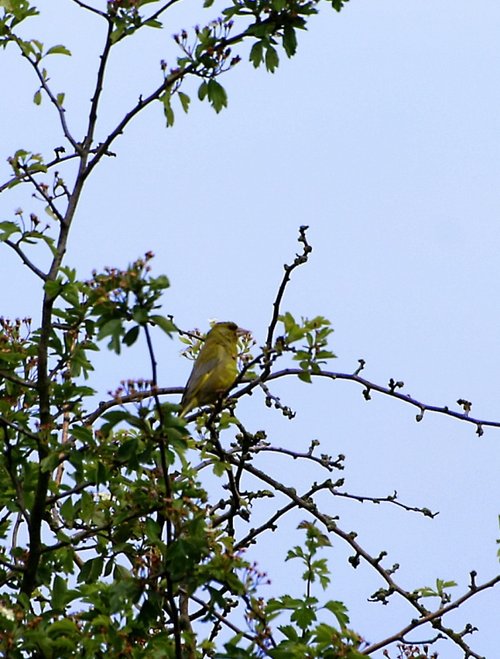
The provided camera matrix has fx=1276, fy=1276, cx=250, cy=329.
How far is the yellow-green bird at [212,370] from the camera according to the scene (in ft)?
26.2

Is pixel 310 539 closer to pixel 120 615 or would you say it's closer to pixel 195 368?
pixel 120 615

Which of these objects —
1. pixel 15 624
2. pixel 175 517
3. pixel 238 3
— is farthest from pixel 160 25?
pixel 15 624

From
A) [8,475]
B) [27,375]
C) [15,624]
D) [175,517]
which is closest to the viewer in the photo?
[175,517]

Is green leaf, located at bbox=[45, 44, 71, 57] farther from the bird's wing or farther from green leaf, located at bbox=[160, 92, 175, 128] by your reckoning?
the bird's wing

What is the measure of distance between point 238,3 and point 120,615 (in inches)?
120

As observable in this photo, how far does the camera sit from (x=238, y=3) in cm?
641

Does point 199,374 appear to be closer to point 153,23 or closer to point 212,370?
point 212,370

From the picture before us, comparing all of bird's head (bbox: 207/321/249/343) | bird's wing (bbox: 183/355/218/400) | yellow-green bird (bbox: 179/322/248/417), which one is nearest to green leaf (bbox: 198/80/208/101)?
yellow-green bird (bbox: 179/322/248/417)

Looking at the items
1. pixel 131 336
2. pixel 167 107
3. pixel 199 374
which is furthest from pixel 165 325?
pixel 199 374

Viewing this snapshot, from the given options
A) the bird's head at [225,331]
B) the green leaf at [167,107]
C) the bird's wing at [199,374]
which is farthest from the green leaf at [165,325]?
the bird's head at [225,331]

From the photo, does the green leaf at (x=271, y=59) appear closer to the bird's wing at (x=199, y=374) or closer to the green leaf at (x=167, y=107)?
the green leaf at (x=167, y=107)

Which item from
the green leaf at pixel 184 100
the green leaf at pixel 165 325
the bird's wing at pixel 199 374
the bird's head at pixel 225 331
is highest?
the bird's head at pixel 225 331

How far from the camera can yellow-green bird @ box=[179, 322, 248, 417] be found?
7988 mm

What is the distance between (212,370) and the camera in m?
8.20
